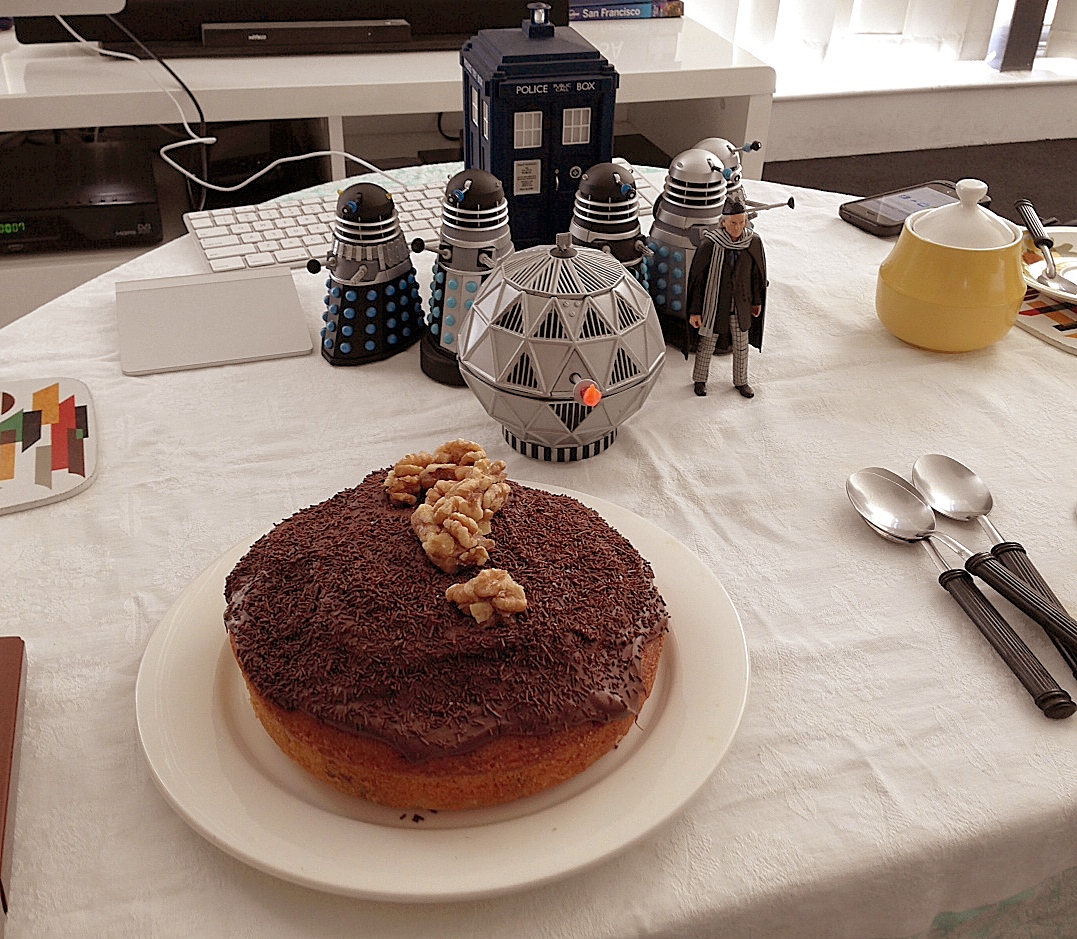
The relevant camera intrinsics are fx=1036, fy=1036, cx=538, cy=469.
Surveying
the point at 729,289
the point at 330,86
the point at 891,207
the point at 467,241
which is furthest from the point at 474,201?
the point at 330,86

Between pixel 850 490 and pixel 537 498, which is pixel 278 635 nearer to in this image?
pixel 537 498

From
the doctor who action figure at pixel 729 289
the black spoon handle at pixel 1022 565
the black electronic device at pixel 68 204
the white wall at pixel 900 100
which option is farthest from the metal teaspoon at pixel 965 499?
the white wall at pixel 900 100

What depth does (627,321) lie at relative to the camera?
0.84 m

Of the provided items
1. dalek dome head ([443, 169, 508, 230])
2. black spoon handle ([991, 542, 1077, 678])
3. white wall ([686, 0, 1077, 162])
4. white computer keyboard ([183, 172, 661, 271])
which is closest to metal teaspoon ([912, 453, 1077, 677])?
black spoon handle ([991, 542, 1077, 678])

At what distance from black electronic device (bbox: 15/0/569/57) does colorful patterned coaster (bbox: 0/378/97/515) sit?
4.18ft

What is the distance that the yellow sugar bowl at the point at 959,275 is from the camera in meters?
1.00

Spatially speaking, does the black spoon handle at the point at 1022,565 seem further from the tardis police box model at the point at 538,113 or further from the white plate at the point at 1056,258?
the tardis police box model at the point at 538,113

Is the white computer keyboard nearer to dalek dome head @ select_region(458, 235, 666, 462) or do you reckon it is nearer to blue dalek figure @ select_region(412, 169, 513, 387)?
blue dalek figure @ select_region(412, 169, 513, 387)

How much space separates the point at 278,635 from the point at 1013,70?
3.23 meters

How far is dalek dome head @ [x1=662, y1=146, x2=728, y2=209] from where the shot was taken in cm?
101

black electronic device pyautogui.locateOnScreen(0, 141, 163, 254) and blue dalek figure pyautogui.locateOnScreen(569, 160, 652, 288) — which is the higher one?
blue dalek figure pyautogui.locateOnScreen(569, 160, 652, 288)

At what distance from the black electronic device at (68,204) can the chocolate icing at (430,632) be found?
134 cm

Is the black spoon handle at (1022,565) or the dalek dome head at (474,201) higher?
the dalek dome head at (474,201)

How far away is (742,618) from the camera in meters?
0.73
